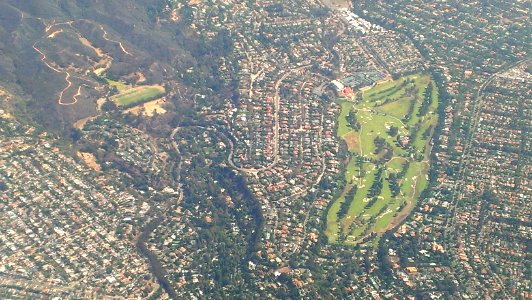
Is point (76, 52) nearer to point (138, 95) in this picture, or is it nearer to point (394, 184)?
point (138, 95)

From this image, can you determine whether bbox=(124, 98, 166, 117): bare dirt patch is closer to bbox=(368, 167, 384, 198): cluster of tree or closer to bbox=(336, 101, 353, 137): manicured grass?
bbox=(336, 101, 353, 137): manicured grass

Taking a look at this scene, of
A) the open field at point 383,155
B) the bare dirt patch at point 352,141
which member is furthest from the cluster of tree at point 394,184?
the bare dirt patch at point 352,141

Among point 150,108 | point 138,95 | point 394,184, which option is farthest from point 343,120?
point 138,95

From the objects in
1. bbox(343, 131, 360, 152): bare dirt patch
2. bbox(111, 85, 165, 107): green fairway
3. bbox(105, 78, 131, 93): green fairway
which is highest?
bbox(105, 78, 131, 93): green fairway

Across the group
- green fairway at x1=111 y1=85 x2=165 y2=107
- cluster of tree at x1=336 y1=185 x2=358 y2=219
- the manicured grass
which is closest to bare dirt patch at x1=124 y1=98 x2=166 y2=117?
green fairway at x1=111 y1=85 x2=165 y2=107

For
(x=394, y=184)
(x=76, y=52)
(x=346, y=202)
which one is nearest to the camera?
(x=346, y=202)

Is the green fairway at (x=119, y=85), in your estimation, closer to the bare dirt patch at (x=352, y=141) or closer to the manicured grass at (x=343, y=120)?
the manicured grass at (x=343, y=120)

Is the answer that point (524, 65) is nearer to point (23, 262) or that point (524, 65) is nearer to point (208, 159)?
point (208, 159)
